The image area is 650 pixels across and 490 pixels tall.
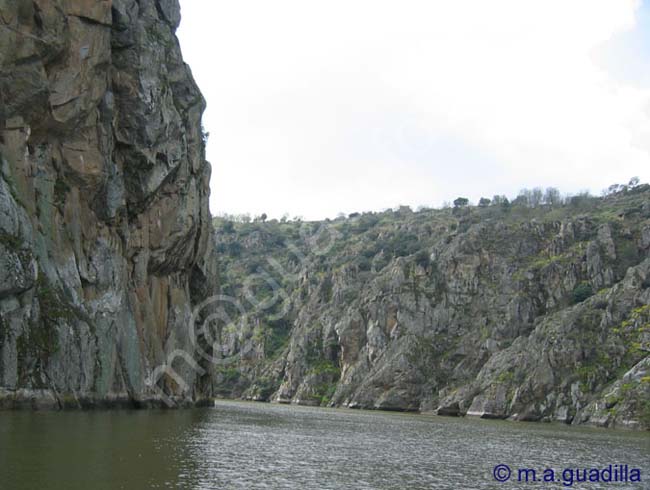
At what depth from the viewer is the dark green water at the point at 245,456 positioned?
28.2 metres

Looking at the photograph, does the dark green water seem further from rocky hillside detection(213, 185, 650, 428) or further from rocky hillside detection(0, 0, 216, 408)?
rocky hillside detection(213, 185, 650, 428)

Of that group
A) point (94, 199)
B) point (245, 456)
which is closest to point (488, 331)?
point (94, 199)

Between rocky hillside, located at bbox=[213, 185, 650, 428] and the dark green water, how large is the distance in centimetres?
5044

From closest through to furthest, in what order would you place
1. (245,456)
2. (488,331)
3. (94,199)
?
1. (245,456)
2. (94,199)
3. (488,331)

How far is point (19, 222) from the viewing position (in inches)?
2094

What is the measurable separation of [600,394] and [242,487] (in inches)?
3572

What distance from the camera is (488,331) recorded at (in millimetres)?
140125

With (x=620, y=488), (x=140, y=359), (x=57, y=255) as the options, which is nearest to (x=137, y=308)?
(x=140, y=359)

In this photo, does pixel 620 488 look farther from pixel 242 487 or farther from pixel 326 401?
pixel 326 401

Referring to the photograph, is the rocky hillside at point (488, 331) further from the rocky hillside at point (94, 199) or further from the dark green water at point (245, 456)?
the dark green water at point (245, 456)

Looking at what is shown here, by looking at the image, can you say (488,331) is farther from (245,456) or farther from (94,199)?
(245,456)

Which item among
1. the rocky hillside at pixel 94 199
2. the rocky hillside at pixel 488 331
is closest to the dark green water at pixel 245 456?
the rocky hillside at pixel 94 199

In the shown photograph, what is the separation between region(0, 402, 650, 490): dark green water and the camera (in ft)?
92.4

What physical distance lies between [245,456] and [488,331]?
107276 millimetres
